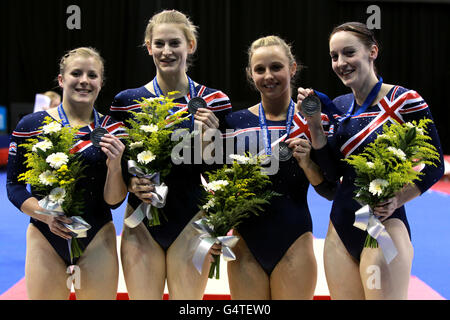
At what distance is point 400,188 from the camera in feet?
7.09

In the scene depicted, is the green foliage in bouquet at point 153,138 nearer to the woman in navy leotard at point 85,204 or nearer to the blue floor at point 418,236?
the woman in navy leotard at point 85,204

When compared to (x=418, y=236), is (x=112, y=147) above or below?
above

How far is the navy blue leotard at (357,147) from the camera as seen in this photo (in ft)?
7.66

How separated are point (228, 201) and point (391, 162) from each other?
778 millimetres

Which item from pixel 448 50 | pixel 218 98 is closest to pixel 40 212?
pixel 218 98

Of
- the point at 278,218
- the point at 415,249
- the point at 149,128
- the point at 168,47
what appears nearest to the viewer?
the point at 149,128

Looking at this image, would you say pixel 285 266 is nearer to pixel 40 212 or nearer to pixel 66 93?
pixel 40 212

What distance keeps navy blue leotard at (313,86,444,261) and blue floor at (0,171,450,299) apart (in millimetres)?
2330

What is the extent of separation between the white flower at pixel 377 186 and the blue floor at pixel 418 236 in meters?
2.60

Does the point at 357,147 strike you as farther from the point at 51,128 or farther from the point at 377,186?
the point at 51,128

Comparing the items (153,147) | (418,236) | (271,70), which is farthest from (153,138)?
(418,236)

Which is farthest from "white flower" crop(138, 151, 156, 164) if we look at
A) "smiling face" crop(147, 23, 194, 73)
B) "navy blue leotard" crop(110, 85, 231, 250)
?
"smiling face" crop(147, 23, 194, 73)

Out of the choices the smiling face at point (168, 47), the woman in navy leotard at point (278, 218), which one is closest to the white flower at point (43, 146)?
the smiling face at point (168, 47)

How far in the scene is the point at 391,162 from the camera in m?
2.11
